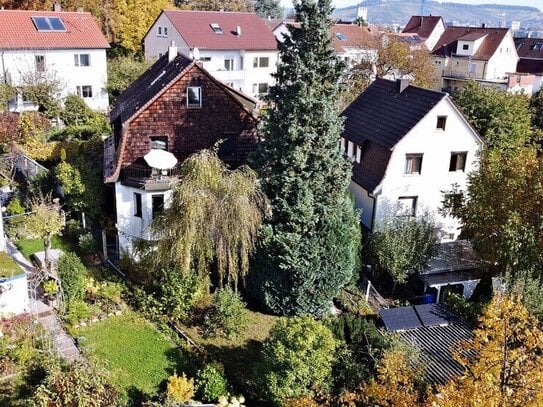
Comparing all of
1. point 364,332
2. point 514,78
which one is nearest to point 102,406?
point 364,332

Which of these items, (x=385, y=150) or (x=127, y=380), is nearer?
(x=127, y=380)

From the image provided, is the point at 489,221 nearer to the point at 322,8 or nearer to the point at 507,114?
the point at 322,8

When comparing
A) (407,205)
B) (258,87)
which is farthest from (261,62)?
Answer: (407,205)

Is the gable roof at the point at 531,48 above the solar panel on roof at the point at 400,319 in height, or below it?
above

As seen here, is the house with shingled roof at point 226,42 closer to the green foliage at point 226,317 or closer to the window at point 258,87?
the window at point 258,87

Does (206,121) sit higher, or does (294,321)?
(206,121)

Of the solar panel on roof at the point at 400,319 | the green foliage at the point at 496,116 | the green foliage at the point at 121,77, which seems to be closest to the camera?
the solar panel on roof at the point at 400,319

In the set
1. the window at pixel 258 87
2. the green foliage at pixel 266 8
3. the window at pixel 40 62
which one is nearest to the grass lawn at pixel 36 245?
the window at pixel 40 62
